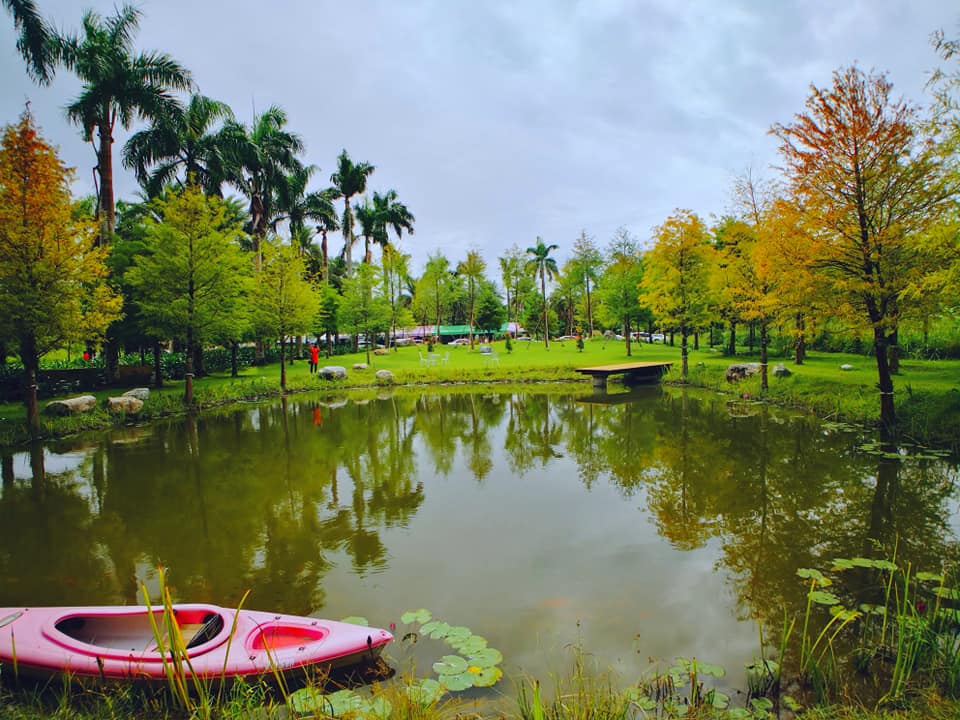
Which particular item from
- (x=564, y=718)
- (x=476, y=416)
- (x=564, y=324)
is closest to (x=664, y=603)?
(x=564, y=718)

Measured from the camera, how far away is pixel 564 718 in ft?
11.0

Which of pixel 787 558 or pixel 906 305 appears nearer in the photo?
pixel 787 558

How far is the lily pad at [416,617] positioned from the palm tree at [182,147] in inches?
837

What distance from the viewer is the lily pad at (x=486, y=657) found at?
14.3 ft

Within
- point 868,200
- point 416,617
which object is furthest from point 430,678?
point 868,200

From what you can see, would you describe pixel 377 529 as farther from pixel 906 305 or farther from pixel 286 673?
pixel 906 305

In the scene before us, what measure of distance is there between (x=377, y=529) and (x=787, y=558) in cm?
558

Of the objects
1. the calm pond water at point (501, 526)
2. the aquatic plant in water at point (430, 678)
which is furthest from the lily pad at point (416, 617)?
the calm pond water at point (501, 526)

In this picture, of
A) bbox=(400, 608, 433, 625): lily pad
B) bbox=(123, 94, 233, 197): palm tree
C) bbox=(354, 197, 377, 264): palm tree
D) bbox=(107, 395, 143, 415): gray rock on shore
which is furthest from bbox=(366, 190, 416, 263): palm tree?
bbox=(400, 608, 433, 625): lily pad

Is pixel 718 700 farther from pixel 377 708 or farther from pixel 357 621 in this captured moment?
pixel 357 621

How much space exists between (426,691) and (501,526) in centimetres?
411

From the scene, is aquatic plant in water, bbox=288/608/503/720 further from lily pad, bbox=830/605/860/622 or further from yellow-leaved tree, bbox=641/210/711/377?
yellow-leaved tree, bbox=641/210/711/377

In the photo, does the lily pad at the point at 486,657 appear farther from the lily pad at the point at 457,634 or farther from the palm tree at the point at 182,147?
the palm tree at the point at 182,147

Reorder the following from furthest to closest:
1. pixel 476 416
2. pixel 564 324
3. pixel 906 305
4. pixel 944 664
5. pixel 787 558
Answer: pixel 564 324, pixel 476 416, pixel 906 305, pixel 787 558, pixel 944 664
